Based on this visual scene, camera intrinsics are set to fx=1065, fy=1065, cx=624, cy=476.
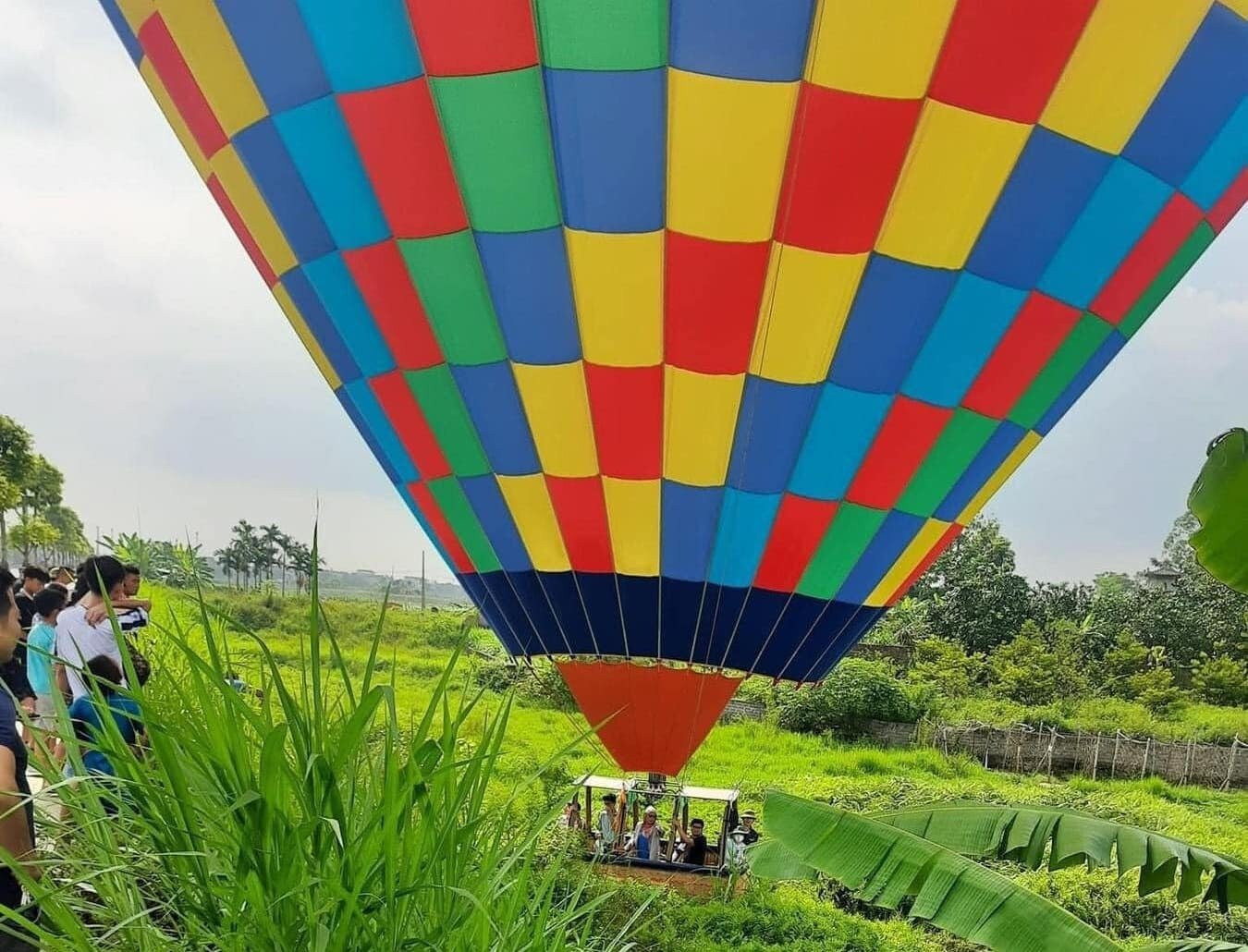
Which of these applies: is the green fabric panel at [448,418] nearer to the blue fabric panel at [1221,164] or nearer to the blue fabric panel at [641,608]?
the blue fabric panel at [641,608]

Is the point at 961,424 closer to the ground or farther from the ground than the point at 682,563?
farther from the ground

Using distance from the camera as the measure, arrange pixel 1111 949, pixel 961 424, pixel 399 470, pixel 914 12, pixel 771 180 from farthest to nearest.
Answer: pixel 399 470 → pixel 961 424 → pixel 771 180 → pixel 914 12 → pixel 1111 949

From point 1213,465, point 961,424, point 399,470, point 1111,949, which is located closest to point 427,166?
point 399,470

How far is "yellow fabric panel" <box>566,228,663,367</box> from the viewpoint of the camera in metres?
3.98

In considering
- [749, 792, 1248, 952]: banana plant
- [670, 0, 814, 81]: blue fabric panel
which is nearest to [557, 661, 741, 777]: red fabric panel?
[749, 792, 1248, 952]: banana plant

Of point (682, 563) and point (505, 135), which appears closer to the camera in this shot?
point (505, 135)

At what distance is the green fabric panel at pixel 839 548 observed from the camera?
15.4 feet

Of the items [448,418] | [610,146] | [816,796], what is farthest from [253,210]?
[816,796]

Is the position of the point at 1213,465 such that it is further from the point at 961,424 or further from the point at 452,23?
the point at 452,23

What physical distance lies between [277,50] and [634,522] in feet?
7.61

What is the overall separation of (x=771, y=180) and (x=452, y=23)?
121 cm

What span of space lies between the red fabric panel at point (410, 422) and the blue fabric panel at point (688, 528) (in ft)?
3.44

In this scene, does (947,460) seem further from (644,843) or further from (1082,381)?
(644,843)

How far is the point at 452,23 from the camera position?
358 centimetres
